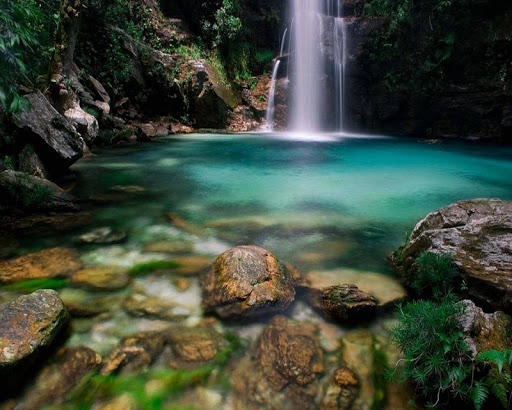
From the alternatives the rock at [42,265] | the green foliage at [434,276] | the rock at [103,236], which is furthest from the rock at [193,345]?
the rock at [103,236]

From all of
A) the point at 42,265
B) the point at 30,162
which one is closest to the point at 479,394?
the point at 42,265

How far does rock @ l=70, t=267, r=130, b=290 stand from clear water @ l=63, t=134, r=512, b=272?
123 centimetres

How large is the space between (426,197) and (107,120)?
1120 centimetres

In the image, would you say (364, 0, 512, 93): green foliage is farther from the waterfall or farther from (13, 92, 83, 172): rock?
(13, 92, 83, 172): rock

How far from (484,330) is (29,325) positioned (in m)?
3.28

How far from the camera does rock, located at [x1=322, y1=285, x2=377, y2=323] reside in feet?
10.1

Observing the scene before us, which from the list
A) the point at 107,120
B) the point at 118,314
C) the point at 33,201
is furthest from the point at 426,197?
the point at 107,120

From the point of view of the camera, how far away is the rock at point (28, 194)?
499 centimetres

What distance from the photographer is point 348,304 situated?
10.2 ft

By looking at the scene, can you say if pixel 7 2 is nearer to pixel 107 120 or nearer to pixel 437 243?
pixel 437 243

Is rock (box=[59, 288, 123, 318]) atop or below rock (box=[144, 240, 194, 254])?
atop

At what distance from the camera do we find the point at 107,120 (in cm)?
1262

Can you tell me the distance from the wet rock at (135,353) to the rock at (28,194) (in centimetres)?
349

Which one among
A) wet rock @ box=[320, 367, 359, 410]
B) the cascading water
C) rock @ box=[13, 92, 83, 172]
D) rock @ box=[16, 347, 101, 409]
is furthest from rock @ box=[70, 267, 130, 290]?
the cascading water
